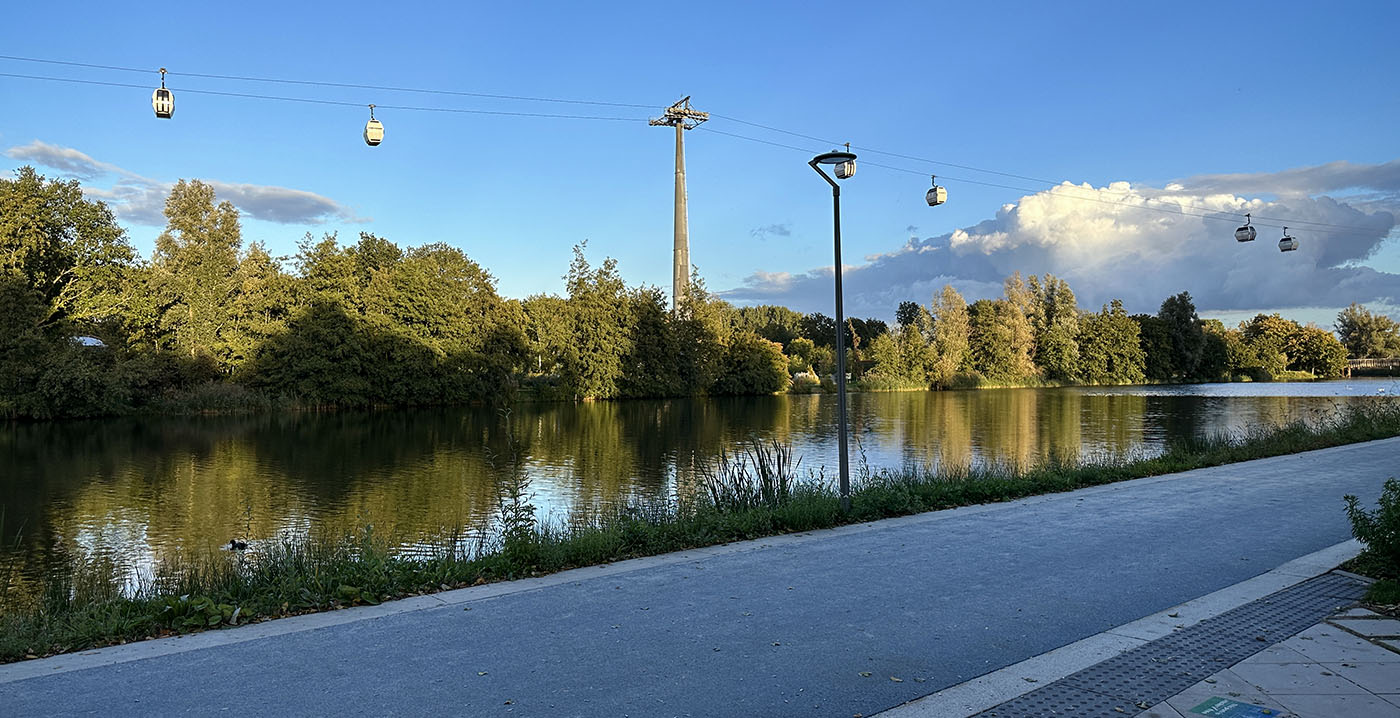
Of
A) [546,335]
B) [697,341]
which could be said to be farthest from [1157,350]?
[546,335]

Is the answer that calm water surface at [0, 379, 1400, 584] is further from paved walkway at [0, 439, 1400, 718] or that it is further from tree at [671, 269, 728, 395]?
tree at [671, 269, 728, 395]

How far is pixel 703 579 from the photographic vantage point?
19.4 feet

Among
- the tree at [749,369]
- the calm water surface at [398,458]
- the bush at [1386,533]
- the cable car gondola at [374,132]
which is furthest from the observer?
the tree at [749,369]

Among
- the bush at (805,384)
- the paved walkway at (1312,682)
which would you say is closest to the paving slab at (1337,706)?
the paved walkway at (1312,682)

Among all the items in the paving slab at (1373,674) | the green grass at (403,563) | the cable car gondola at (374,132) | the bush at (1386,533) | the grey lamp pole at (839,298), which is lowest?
the green grass at (403,563)

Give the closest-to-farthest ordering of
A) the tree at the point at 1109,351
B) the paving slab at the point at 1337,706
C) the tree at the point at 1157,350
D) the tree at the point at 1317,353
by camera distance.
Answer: the paving slab at the point at 1337,706 < the tree at the point at 1109,351 < the tree at the point at 1157,350 < the tree at the point at 1317,353

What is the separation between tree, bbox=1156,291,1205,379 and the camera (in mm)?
85875

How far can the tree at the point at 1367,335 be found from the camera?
95.5 meters

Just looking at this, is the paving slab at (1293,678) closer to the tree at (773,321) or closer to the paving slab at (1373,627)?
the paving slab at (1373,627)

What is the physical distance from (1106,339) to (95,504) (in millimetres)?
86064

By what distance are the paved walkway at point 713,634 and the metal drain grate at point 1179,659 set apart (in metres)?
0.37

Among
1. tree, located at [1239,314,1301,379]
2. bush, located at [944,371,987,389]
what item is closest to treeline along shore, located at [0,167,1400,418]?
bush, located at [944,371,987,389]

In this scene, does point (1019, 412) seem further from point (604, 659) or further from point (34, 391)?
point (34, 391)

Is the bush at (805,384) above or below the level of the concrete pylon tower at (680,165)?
below
